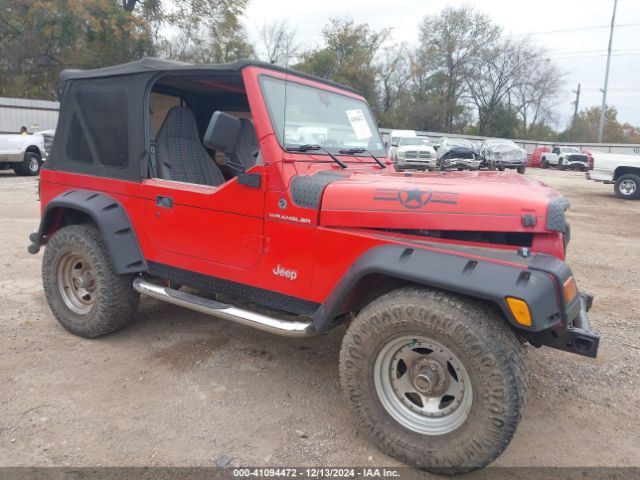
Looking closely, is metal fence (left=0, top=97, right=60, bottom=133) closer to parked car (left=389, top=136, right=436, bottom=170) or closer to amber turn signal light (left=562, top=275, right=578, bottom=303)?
parked car (left=389, top=136, right=436, bottom=170)

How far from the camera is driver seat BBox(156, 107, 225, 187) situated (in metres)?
3.93

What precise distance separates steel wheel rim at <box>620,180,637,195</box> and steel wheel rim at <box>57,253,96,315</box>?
15.6 meters

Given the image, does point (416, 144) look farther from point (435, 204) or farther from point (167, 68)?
point (435, 204)

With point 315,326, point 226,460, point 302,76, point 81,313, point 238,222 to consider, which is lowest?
point 226,460

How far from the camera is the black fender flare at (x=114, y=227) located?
3.69 meters

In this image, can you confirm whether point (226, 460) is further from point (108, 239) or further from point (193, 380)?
point (108, 239)

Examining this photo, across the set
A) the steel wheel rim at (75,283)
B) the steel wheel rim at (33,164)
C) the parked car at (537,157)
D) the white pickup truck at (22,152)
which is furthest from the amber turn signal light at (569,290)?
the parked car at (537,157)

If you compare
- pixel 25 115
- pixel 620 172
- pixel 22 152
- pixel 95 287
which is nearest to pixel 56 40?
pixel 25 115

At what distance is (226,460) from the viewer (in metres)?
2.64

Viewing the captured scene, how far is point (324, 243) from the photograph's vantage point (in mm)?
2855

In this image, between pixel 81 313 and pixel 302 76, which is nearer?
pixel 302 76

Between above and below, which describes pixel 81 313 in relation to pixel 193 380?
above

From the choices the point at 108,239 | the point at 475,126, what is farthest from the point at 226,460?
the point at 475,126

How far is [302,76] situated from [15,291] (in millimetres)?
3742
